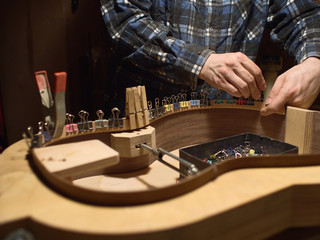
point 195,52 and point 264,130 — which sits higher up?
point 195,52

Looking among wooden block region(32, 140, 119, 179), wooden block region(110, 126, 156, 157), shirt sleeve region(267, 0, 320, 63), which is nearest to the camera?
wooden block region(32, 140, 119, 179)

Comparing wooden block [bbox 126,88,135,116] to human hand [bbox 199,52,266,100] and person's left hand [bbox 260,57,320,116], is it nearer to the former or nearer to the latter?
human hand [bbox 199,52,266,100]

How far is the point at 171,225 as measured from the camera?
0.57m

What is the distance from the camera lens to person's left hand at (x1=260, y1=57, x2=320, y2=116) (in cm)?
136

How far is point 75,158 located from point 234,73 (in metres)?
0.84

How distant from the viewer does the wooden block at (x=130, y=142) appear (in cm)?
117

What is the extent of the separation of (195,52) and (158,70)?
214mm

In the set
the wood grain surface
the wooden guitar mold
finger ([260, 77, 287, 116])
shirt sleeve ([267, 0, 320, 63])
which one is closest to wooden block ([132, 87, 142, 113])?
the wooden guitar mold

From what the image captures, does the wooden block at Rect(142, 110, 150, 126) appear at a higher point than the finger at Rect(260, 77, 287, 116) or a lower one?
lower

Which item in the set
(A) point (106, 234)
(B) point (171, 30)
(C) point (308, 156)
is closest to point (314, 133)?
(C) point (308, 156)

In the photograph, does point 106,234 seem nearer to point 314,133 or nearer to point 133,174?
point 133,174

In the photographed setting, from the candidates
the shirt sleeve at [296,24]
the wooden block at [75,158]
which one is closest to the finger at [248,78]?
the shirt sleeve at [296,24]

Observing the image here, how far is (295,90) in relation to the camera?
4.43ft

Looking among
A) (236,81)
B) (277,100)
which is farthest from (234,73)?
(277,100)
